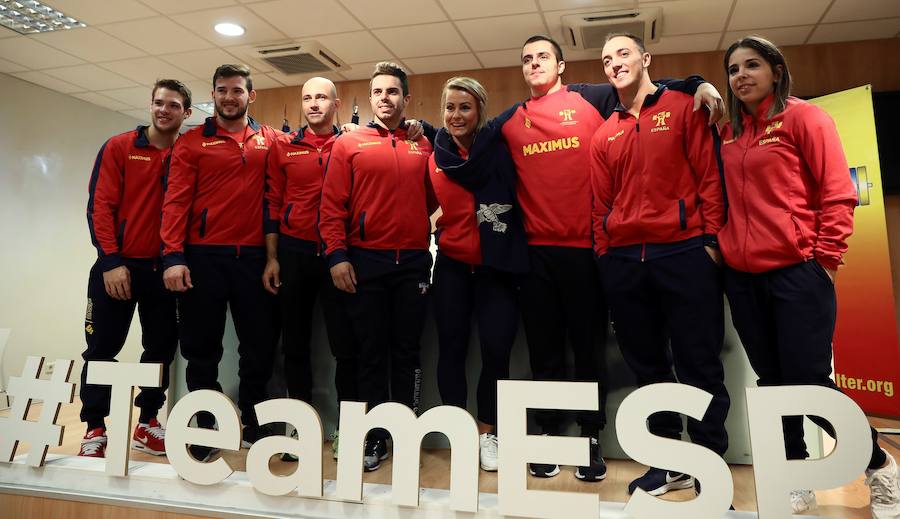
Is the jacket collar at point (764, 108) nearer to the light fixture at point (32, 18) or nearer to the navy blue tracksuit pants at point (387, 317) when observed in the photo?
the navy blue tracksuit pants at point (387, 317)

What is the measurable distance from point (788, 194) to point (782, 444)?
2.24 ft

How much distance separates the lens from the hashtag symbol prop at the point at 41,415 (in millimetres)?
1917

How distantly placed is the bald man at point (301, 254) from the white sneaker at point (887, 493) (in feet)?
5.52

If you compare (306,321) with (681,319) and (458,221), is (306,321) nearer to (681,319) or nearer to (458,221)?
(458,221)

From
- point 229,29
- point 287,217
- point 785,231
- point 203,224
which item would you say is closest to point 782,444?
point 785,231

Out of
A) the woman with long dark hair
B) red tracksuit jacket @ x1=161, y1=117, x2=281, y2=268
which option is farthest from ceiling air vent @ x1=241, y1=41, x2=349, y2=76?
the woman with long dark hair

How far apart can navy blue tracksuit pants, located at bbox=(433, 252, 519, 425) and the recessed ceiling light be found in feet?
9.25

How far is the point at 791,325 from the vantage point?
1.52m

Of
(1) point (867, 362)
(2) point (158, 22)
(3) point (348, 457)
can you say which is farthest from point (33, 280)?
(1) point (867, 362)

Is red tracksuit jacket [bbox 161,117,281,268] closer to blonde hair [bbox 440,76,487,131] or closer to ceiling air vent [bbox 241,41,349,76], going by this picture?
blonde hair [bbox 440,76,487,131]

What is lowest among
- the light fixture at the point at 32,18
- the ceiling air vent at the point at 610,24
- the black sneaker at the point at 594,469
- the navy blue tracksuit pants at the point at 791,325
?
the black sneaker at the point at 594,469

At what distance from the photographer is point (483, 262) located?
74.4 inches

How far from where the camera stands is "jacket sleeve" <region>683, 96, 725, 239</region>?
1.66 metres

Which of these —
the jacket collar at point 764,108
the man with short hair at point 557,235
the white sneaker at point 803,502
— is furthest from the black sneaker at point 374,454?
the jacket collar at point 764,108
